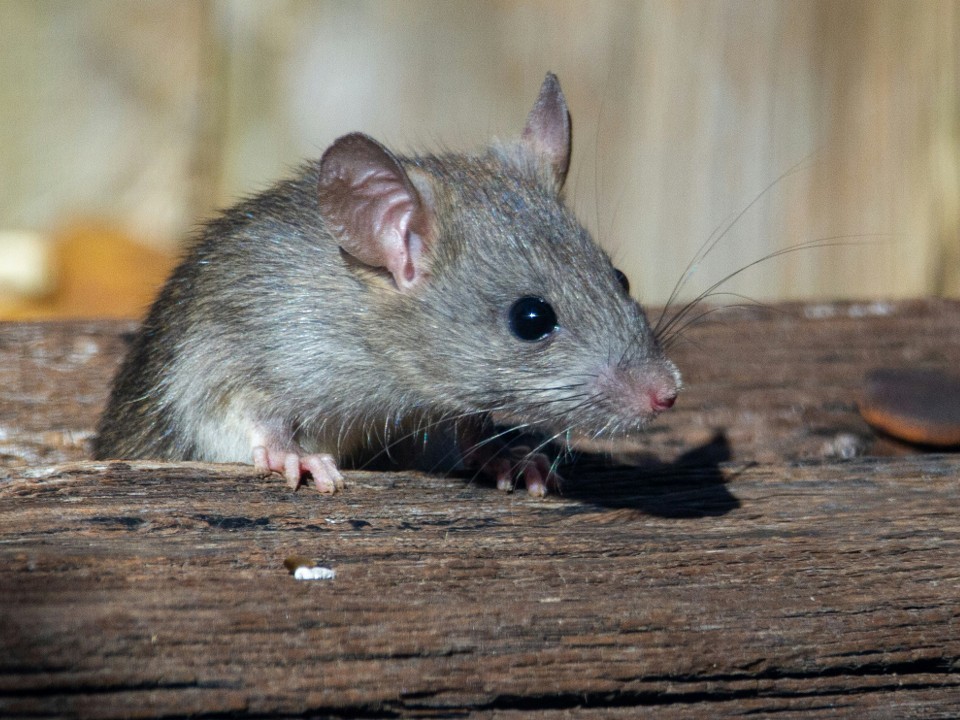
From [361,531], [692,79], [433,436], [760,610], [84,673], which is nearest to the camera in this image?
[84,673]

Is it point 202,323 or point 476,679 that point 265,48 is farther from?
point 476,679

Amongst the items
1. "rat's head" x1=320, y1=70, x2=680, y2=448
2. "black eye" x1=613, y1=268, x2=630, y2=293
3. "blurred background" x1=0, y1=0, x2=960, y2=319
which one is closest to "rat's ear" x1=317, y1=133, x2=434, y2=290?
"rat's head" x1=320, y1=70, x2=680, y2=448

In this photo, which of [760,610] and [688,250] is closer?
[760,610]

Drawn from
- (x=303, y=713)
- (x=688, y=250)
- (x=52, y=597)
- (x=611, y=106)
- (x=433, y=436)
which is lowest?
(x=303, y=713)

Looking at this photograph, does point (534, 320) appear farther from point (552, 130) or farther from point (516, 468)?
point (552, 130)

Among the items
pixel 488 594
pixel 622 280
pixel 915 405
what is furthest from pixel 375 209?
pixel 915 405

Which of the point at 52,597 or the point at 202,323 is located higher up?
the point at 202,323

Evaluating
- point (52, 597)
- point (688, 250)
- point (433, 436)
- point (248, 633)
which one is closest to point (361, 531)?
point (248, 633)

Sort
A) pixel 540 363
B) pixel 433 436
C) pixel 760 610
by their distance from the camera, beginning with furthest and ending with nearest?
pixel 433 436 < pixel 540 363 < pixel 760 610
